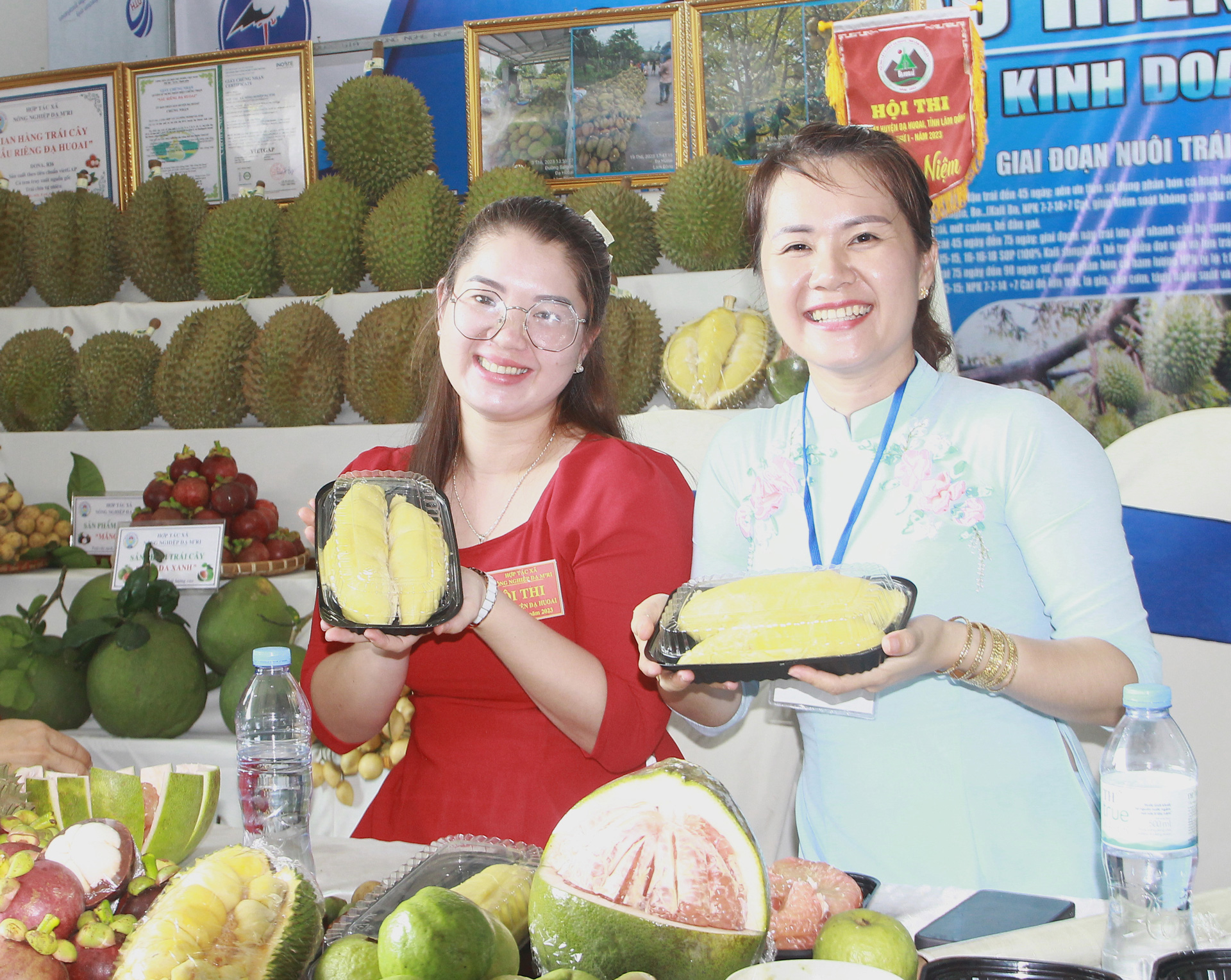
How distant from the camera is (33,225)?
116 inches

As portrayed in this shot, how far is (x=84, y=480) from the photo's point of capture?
259 centimetres

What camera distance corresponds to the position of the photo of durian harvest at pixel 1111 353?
2.56m

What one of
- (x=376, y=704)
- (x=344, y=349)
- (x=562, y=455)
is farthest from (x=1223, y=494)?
(x=344, y=349)

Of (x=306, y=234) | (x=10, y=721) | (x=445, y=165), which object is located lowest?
(x=10, y=721)

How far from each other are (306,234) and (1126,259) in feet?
7.19

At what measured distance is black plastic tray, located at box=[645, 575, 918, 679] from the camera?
0.92 metres

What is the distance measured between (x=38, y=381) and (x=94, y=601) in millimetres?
870

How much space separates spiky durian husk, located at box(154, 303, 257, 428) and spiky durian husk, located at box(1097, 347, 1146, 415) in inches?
88.9

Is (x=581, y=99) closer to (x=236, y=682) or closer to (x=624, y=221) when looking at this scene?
(x=624, y=221)

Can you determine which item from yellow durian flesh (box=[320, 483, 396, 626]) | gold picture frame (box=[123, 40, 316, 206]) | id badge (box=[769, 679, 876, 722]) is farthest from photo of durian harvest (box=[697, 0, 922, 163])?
yellow durian flesh (box=[320, 483, 396, 626])

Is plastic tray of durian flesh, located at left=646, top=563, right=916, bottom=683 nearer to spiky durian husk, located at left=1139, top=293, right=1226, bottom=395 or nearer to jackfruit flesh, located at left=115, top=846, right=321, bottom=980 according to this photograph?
jackfruit flesh, located at left=115, top=846, right=321, bottom=980

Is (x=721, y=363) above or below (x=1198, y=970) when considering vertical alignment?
above

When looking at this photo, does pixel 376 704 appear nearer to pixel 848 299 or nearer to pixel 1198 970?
pixel 848 299

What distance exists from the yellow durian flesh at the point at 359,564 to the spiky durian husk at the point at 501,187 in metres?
1.64
